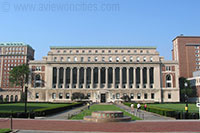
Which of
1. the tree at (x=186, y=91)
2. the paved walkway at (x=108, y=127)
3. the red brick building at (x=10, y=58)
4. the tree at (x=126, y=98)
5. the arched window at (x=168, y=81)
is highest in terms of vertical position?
the red brick building at (x=10, y=58)

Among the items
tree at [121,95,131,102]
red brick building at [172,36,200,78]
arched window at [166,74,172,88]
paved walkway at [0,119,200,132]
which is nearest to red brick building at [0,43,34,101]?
tree at [121,95,131,102]

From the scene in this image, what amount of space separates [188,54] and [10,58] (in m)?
114

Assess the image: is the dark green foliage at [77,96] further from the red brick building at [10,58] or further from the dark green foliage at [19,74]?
the red brick building at [10,58]

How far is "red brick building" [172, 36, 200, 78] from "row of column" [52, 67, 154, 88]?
33488mm

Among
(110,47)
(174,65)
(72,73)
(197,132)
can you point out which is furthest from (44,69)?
(197,132)

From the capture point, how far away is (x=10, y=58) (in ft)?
463

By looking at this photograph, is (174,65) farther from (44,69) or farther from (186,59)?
(44,69)

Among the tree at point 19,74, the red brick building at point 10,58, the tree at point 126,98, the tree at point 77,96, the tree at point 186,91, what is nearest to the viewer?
the tree at point 126,98

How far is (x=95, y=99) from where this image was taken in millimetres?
103812

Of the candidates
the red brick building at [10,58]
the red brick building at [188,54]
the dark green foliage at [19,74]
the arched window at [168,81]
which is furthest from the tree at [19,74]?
the red brick building at [188,54]

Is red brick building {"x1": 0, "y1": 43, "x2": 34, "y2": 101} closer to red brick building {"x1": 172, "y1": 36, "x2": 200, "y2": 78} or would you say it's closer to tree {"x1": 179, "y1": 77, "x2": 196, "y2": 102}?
tree {"x1": 179, "y1": 77, "x2": 196, "y2": 102}

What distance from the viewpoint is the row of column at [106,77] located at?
10494cm

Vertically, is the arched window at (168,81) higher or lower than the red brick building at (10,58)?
lower

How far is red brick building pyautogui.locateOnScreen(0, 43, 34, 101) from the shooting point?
136875 millimetres
